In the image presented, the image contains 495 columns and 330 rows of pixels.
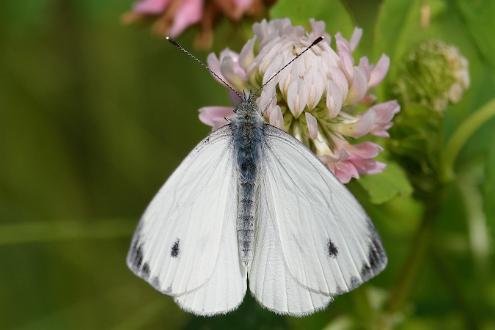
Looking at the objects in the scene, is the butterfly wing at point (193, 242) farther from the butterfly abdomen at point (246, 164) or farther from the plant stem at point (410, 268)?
the plant stem at point (410, 268)

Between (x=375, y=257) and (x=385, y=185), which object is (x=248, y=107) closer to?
(x=385, y=185)

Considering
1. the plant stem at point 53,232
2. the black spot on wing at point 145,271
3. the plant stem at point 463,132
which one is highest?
the plant stem at point 463,132

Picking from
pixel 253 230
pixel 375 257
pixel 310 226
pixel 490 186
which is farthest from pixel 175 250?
pixel 490 186

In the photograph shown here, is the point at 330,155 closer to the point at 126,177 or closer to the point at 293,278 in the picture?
the point at 293,278

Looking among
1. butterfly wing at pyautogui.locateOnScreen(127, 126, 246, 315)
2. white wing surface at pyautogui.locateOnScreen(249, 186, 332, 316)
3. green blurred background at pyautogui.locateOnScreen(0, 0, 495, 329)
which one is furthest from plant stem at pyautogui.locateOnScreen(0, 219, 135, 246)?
white wing surface at pyautogui.locateOnScreen(249, 186, 332, 316)

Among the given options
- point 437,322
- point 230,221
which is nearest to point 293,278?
point 230,221

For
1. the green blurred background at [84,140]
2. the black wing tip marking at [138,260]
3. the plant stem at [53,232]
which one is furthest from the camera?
the green blurred background at [84,140]

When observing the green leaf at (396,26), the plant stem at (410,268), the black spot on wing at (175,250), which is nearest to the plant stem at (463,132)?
the plant stem at (410,268)

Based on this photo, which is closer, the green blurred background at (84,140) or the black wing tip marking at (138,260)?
the black wing tip marking at (138,260)
